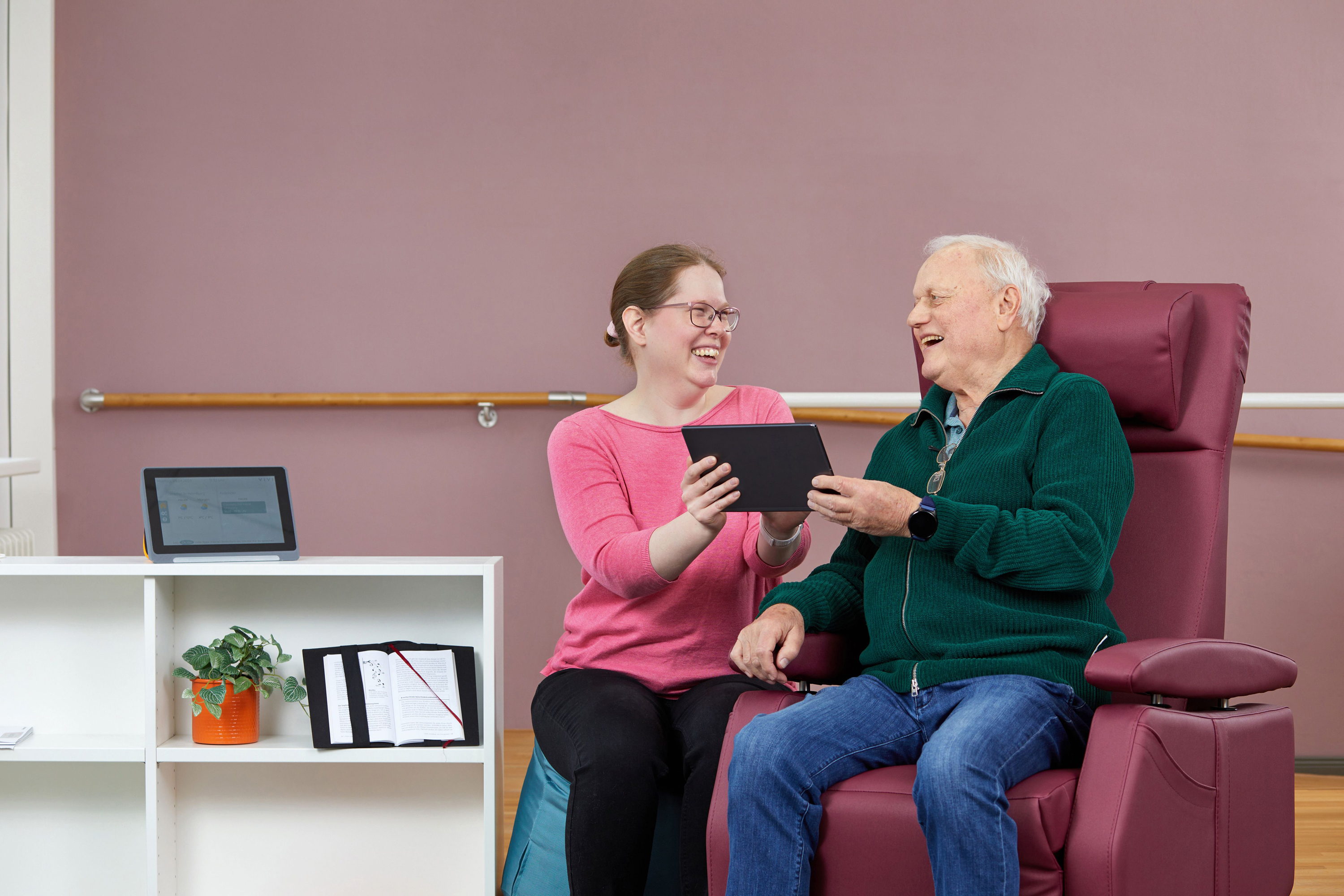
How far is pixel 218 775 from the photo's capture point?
1928 mm

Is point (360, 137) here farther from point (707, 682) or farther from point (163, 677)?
point (707, 682)

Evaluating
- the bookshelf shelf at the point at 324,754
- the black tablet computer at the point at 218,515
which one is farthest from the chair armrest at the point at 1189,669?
the black tablet computer at the point at 218,515

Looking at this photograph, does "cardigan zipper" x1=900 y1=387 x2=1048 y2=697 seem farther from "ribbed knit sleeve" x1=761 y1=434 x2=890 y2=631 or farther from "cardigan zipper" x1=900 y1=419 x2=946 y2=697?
"ribbed knit sleeve" x1=761 y1=434 x2=890 y2=631

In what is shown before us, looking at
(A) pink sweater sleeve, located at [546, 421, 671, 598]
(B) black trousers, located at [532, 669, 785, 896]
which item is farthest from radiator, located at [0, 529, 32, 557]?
(B) black trousers, located at [532, 669, 785, 896]

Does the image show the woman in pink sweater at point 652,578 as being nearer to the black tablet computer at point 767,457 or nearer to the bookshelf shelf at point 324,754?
the black tablet computer at point 767,457

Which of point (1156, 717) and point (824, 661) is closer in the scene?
point (1156, 717)

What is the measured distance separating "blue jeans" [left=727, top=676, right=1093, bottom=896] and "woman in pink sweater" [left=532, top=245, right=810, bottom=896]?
191 mm

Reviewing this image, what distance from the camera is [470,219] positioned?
300cm

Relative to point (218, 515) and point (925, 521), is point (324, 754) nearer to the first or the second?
point (218, 515)

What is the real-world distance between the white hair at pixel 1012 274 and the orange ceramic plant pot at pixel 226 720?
131 cm

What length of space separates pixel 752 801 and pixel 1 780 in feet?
4.76

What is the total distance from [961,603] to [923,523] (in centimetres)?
13

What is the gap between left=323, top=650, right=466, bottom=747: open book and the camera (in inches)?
70.4

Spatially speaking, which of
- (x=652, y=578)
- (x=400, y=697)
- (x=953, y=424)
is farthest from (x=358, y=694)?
(x=953, y=424)
